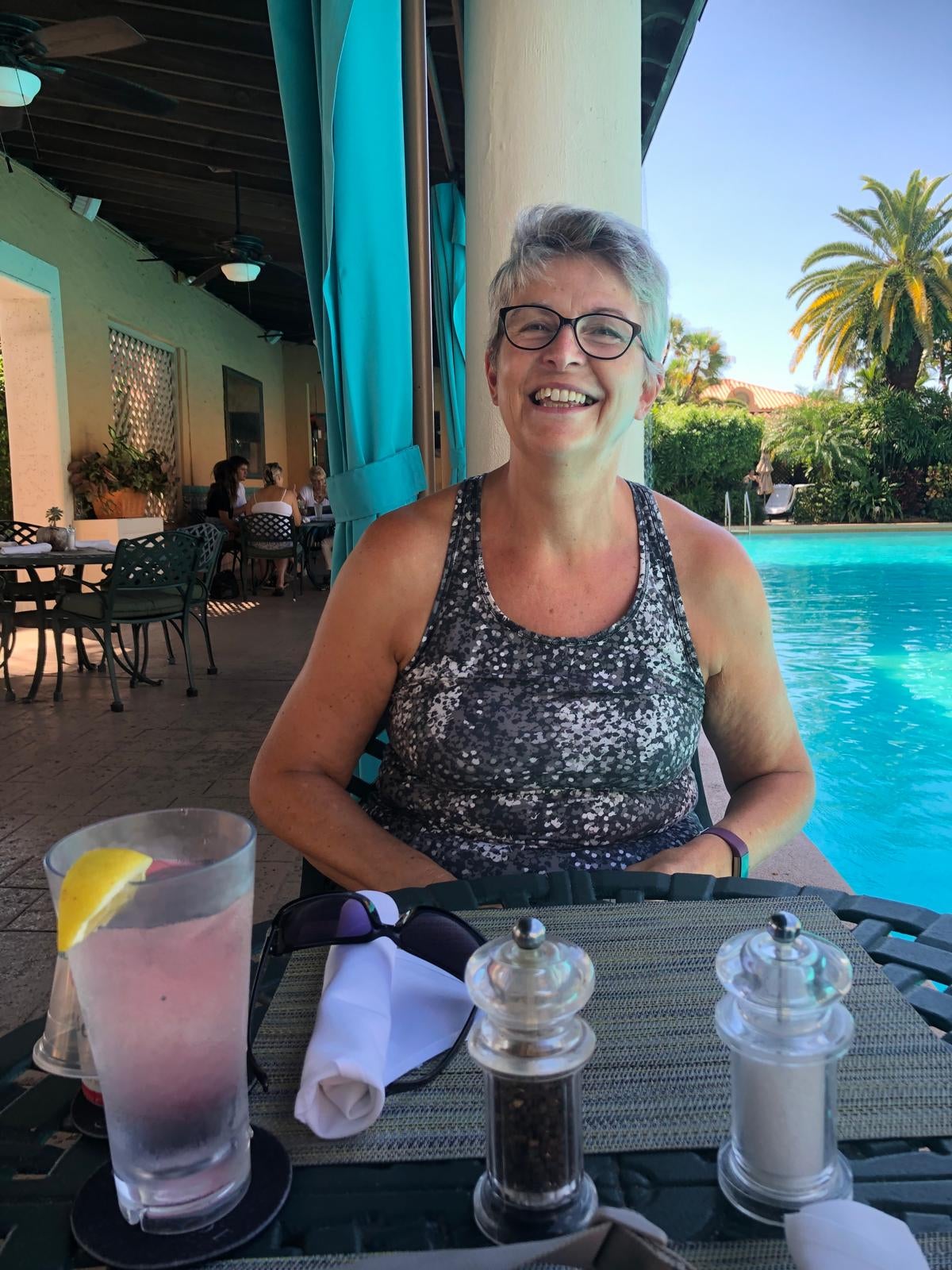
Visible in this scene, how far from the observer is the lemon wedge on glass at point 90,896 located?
498 mm

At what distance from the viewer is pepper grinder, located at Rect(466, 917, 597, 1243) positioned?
1.80ft

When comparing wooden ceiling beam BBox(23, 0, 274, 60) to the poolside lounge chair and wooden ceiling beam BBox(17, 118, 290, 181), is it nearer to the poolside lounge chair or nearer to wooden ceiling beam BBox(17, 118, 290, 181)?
wooden ceiling beam BBox(17, 118, 290, 181)

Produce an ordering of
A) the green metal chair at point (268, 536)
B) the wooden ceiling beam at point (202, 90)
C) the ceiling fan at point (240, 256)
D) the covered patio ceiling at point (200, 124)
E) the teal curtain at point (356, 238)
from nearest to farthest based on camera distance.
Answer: the teal curtain at point (356, 238), the covered patio ceiling at point (200, 124), the wooden ceiling beam at point (202, 90), the ceiling fan at point (240, 256), the green metal chair at point (268, 536)

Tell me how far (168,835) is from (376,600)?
79cm

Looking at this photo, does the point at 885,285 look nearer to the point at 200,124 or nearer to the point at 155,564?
the point at 200,124

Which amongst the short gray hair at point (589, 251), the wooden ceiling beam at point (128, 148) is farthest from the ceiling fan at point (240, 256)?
the short gray hair at point (589, 251)

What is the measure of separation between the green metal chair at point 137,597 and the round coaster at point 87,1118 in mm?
4201

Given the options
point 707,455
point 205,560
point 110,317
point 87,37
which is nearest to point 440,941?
point 205,560

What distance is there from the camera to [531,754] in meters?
1.34

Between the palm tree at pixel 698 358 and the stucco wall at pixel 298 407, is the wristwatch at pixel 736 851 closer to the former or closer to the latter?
the stucco wall at pixel 298 407

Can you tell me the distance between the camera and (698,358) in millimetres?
34719

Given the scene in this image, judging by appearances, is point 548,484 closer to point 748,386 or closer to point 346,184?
point 346,184

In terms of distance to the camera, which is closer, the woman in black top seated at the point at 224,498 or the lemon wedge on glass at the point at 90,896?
the lemon wedge on glass at the point at 90,896

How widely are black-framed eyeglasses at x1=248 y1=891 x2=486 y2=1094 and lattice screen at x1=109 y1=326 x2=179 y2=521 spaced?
9.00 meters
